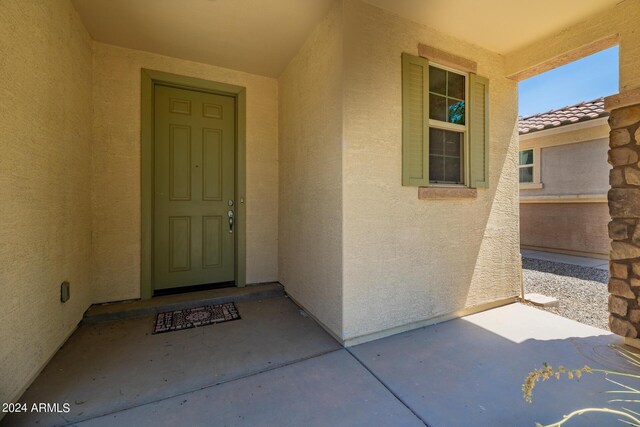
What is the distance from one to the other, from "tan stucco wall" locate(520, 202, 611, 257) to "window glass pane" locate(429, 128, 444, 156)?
589cm

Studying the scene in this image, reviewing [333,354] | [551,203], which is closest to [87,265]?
[333,354]

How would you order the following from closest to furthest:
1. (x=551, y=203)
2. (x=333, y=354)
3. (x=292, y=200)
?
(x=333, y=354)
(x=292, y=200)
(x=551, y=203)

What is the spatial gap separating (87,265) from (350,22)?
137 inches

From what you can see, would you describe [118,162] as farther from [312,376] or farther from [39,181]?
[312,376]

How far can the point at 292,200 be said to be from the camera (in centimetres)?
345

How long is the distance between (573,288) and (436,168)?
335cm

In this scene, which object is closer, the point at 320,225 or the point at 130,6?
the point at 130,6

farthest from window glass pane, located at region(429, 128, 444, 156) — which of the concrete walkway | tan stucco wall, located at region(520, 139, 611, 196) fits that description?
tan stucco wall, located at region(520, 139, 611, 196)

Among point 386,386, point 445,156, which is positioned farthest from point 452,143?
point 386,386

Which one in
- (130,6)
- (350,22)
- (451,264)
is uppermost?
(130,6)

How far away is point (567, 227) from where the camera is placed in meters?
6.89

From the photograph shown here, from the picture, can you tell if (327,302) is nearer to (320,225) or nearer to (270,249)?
(320,225)

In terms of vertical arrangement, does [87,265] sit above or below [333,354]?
above

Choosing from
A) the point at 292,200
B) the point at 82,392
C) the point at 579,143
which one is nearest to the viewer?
the point at 82,392
